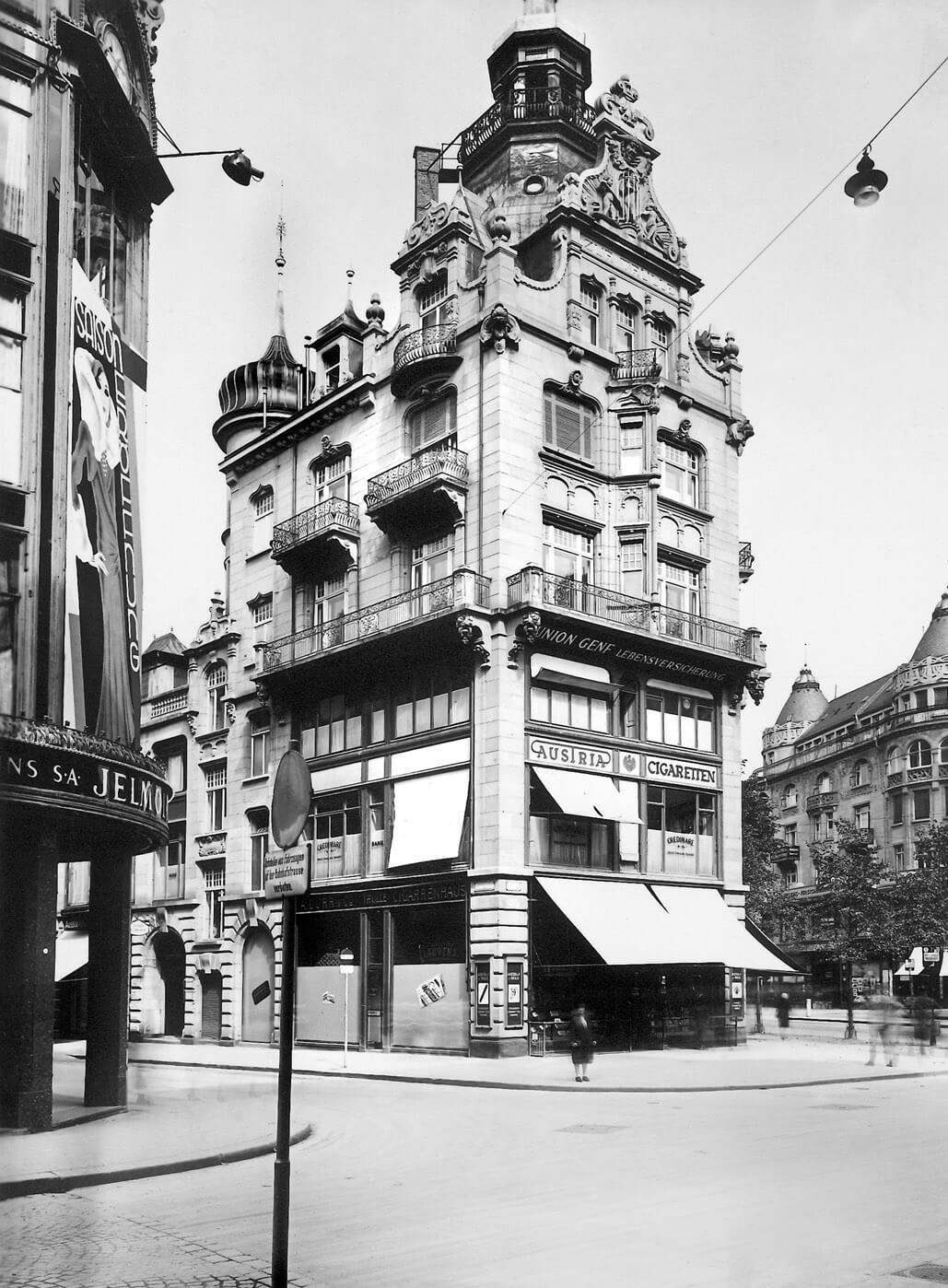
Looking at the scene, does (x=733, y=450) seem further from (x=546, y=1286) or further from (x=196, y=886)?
(x=546, y=1286)

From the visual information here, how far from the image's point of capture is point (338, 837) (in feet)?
136

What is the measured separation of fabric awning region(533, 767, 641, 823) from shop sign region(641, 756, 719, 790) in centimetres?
145

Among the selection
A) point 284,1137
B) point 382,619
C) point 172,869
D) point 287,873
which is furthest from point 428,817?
point 284,1137

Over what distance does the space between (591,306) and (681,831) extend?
53.8 ft

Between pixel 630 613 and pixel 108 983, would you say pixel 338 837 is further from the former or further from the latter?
pixel 108 983

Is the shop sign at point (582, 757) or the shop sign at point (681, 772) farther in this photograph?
the shop sign at point (681, 772)

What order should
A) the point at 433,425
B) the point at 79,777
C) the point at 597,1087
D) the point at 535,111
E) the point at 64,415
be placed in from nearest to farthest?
the point at 64,415 → the point at 79,777 → the point at 597,1087 → the point at 433,425 → the point at 535,111

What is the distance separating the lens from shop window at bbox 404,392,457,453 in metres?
39.6

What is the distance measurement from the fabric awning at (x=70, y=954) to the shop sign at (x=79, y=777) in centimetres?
3110

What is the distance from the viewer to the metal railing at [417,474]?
37969 millimetres

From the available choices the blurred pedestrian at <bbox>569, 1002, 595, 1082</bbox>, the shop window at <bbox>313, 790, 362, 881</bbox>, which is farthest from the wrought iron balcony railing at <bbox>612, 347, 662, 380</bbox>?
the blurred pedestrian at <bbox>569, 1002, 595, 1082</bbox>

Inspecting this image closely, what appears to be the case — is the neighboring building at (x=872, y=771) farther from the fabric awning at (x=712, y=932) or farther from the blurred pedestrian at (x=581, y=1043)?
the blurred pedestrian at (x=581, y=1043)

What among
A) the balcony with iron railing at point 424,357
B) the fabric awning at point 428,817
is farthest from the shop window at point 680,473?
the fabric awning at point 428,817

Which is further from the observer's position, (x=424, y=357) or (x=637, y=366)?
(x=637, y=366)
